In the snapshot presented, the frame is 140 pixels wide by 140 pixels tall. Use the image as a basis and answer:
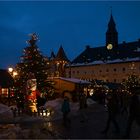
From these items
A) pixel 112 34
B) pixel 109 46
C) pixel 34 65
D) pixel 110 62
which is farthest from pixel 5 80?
pixel 112 34

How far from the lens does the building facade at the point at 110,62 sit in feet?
304

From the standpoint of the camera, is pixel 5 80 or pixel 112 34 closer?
pixel 5 80

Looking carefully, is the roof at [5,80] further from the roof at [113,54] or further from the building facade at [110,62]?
the roof at [113,54]

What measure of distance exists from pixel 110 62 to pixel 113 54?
3.69 metres

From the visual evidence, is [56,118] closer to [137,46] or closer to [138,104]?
[138,104]

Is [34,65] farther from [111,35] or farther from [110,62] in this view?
[111,35]

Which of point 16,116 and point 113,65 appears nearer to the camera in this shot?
point 16,116

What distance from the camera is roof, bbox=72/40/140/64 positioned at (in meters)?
94.3

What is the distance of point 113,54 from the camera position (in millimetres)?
99375

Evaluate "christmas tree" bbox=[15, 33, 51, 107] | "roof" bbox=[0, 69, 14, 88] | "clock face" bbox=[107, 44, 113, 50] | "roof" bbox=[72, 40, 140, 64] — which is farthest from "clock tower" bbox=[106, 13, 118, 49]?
"christmas tree" bbox=[15, 33, 51, 107]

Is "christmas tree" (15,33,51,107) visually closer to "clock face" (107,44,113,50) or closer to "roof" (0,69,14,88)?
"roof" (0,69,14,88)

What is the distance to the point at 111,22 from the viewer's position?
4055 inches

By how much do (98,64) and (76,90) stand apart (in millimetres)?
55249

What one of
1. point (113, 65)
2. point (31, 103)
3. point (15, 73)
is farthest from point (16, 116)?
point (113, 65)
